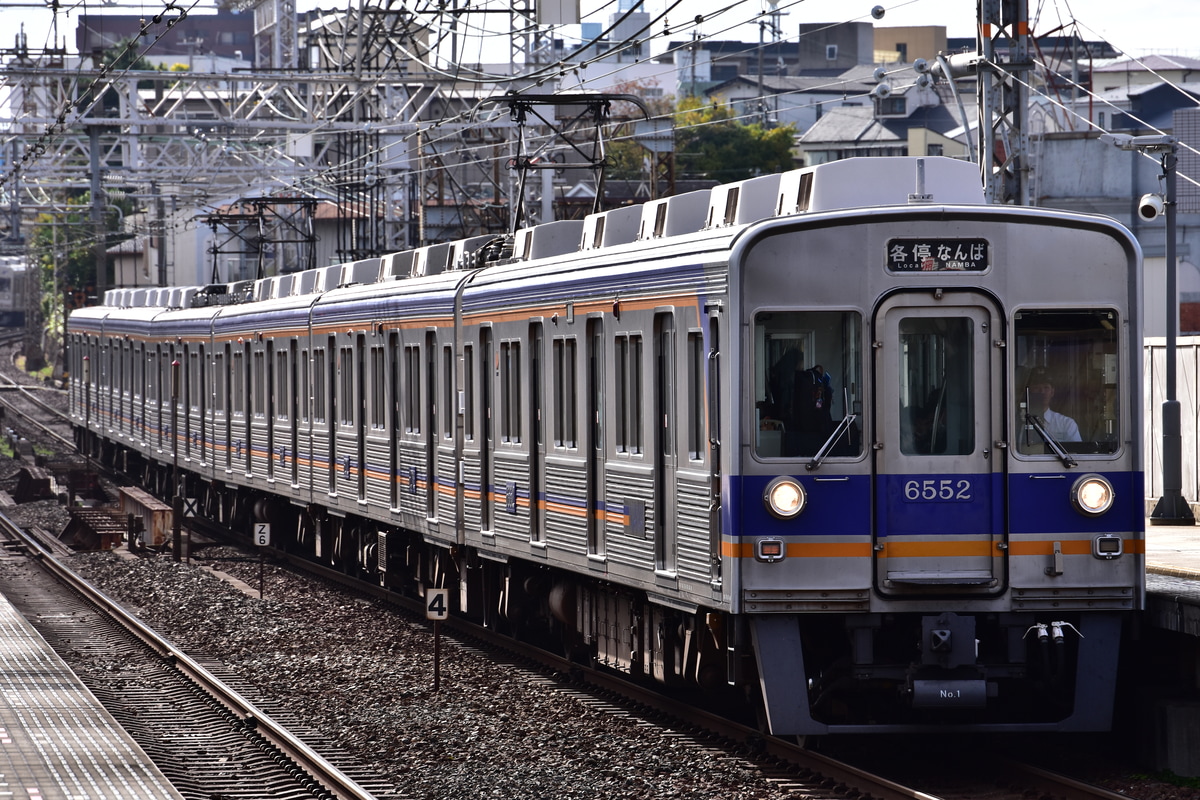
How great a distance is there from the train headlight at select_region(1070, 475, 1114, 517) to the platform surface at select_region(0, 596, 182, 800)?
4810 millimetres

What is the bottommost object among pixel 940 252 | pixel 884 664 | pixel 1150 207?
pixel 884 664

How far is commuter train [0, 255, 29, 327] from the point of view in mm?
123625

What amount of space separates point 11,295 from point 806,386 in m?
126

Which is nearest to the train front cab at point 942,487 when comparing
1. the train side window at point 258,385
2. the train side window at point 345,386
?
the train side window at point 345,386

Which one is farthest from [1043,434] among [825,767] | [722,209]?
[722,209]

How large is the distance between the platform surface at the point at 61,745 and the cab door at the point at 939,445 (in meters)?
3.89

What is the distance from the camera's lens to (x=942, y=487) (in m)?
9.41

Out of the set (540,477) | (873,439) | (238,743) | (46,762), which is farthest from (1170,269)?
(46,762)

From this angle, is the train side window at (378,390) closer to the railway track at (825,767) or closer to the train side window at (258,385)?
the train side window at (258,385)

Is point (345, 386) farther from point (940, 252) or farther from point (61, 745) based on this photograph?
point (940, 252)

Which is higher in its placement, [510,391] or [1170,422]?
[510,391]

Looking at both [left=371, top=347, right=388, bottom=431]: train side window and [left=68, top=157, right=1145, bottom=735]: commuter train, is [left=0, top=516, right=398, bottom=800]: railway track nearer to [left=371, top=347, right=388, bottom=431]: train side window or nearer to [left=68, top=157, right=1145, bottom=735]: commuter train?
[left=68, top=157, right=1145, bottom=735]: commuter train

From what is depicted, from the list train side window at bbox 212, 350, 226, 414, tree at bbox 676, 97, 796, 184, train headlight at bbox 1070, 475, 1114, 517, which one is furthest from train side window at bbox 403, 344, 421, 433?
tree at bbox 676, 97, 796, 184

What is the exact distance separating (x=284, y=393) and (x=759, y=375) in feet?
42.7
